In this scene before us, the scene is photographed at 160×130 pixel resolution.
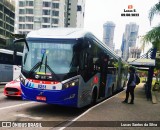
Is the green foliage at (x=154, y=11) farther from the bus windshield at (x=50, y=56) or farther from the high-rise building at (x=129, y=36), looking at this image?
the high-rise building at (x=129, y=36)

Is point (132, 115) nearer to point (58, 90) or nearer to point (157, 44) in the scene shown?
point (58, 90)

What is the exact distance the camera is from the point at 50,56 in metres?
10.8

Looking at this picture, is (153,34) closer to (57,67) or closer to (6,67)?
(57,67)

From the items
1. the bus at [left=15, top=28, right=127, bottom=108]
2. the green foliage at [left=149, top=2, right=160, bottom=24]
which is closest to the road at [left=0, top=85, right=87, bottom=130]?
the bus at [left=15, top=28, right=127, bottom=108]

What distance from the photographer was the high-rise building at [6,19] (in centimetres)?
8992

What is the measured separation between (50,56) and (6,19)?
290 ft

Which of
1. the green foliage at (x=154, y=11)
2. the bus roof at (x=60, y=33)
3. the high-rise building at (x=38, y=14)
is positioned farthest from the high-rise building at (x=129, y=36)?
the bus roof at (x=60, y=33)

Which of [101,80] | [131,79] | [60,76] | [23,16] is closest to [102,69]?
[101,80]

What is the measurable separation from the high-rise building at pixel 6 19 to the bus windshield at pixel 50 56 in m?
77.5

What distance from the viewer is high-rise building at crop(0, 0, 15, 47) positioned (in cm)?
8992

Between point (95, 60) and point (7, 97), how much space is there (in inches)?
214

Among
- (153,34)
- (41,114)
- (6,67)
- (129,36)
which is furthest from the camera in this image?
(129,36)

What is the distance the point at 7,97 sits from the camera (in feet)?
50.4

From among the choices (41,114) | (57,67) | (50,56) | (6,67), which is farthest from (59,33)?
(6,67)
